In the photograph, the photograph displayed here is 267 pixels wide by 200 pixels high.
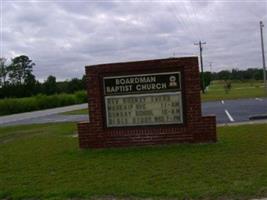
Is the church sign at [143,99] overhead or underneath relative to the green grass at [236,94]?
overhead

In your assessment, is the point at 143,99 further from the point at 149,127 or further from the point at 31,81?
the point at 31,81

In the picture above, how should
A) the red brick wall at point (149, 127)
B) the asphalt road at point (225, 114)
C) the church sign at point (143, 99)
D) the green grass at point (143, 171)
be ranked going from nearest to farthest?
1. the green grass at point (143, 171)
2. the red brick wall at point (149, 127)
3. the church sign at point (143, 99)
4. the asphalt road at point (225, 114)

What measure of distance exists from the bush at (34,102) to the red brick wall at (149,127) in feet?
135

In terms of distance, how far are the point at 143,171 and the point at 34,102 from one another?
4953cm

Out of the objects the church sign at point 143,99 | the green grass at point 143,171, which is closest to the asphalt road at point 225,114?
the church sign at point 143,99

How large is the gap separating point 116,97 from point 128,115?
1.97 feet

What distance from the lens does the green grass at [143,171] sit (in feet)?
25.3

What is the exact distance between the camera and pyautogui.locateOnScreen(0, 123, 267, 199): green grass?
7.71 metres

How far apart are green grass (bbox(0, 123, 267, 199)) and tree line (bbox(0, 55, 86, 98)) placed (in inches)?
2747

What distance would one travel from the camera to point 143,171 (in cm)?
942

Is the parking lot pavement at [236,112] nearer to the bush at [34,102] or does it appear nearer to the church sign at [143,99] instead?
the church sign at [143,99]

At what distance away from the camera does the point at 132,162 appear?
10594 millimetres

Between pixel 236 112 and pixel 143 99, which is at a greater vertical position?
pixel 143 99

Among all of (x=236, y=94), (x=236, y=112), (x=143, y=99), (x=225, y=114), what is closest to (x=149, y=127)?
(x=143, y=99)
